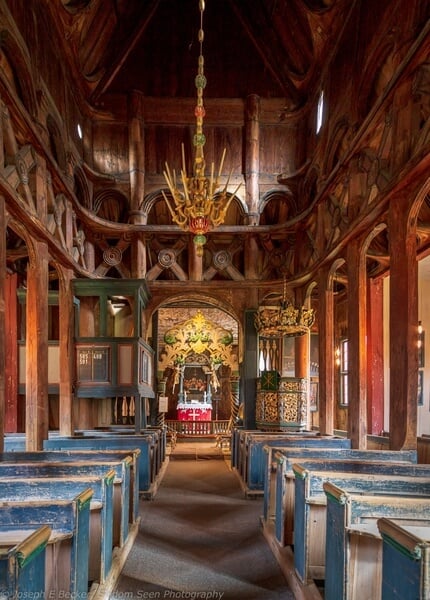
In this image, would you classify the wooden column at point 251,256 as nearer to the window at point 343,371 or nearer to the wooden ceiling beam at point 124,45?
the window at point 343,371

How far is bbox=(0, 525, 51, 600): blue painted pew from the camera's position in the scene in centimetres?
220

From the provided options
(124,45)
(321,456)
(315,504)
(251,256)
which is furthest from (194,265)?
(315,504)

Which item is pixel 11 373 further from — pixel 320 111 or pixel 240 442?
pixel 320 111

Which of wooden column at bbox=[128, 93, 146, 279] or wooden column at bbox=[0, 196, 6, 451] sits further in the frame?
wooden column at bbox=[128, 93, 146, 279]

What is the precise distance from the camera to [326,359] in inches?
408

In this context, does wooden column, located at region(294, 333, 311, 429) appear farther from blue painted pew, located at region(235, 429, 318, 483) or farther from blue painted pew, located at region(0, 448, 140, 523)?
blue painted pew, located at region(0, 448, 140, 523)

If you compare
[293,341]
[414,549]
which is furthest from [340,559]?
[293,341]

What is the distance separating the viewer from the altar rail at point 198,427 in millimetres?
18047

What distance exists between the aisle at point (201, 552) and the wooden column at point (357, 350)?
194 centimetres

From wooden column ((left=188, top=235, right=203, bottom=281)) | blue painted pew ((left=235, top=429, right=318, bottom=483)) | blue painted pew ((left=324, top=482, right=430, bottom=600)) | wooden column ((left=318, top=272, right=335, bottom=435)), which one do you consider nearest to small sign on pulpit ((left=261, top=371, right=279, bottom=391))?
wooden column ((left=318, top=272, right=335, bottom=435))

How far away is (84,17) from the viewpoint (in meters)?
10.0

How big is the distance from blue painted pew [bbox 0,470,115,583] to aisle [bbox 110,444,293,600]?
0.32 metres

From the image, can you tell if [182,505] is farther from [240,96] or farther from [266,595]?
[240,96]

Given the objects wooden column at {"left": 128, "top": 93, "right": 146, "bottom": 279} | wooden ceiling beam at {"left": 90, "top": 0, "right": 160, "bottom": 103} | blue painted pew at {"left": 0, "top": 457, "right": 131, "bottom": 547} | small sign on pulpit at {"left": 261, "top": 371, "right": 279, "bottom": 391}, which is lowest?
blue painted pew at {"left": 0, "top": 457, "right": 131, "bottom": 547}
